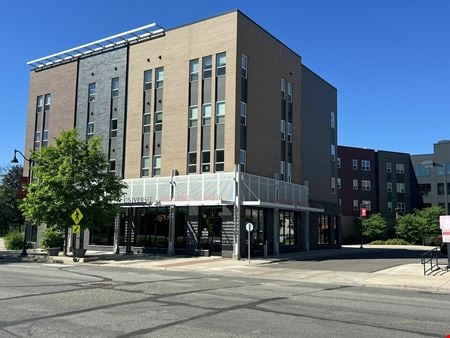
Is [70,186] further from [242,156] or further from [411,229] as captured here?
[411,229]

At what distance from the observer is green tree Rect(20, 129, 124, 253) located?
99.5ft

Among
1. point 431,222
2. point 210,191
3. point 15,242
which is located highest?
point 210,191

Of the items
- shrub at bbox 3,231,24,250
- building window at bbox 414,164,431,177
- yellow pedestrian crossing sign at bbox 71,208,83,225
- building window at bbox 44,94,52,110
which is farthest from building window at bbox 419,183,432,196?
yellow pedestrian crossing sign at bbox 71,208,83,225

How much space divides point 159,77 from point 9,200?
33248 millimetres

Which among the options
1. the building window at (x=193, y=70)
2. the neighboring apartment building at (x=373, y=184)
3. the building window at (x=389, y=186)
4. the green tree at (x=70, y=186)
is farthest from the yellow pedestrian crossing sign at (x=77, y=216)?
the building window at (x=389, y=186)

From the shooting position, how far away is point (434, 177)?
262ft

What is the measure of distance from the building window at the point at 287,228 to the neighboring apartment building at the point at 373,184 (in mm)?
34713

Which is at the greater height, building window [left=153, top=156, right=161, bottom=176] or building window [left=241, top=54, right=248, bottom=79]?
building window [left=241, top=54, right=248, bottom=79]

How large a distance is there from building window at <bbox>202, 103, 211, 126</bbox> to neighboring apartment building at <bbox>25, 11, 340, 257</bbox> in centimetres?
7

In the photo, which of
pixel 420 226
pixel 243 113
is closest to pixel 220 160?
pixel 243 113

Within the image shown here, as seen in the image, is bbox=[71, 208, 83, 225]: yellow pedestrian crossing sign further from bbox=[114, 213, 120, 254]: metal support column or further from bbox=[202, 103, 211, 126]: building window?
bbox=[202, 103, 211, 126]: building window

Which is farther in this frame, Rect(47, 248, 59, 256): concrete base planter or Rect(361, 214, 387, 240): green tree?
Rect(361, 214, 387, 240): green tree

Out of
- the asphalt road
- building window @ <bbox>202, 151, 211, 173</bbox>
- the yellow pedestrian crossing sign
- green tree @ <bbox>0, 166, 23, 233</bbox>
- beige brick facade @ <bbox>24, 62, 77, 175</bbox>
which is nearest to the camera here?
the asphalt road

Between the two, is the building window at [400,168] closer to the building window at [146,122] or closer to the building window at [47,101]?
the building window at [146,122]
